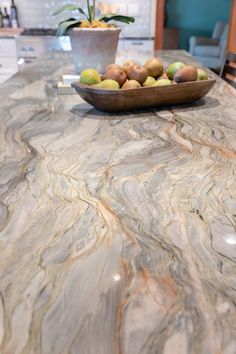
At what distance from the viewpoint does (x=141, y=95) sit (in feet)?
3.79

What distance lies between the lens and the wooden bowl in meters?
1.12

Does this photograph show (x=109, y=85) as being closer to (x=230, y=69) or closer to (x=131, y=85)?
(x=131, y=85)

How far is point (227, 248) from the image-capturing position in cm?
53

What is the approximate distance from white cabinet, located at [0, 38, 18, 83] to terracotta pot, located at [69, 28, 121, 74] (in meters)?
2.66

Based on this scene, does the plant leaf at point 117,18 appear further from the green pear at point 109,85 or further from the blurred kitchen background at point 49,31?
the blurred kitchen background at point 49,31

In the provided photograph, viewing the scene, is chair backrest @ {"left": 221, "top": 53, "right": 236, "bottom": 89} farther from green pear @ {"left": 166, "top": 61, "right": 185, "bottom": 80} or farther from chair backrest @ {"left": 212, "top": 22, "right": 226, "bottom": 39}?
chair backrest @ {"left": 212, "top": 22, "right": 226, "bottom": 39}

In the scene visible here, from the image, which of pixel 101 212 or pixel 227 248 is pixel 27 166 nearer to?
pixel 101 212

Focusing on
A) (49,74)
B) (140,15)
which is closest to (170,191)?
(49,74)

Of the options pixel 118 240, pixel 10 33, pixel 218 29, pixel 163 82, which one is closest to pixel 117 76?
pixel 163 82

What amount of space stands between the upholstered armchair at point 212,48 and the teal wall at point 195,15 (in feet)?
1.98

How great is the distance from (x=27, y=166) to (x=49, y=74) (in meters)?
1.23

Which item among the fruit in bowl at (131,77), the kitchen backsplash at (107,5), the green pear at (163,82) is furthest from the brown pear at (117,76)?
the kitchen backsplash at (107,5)

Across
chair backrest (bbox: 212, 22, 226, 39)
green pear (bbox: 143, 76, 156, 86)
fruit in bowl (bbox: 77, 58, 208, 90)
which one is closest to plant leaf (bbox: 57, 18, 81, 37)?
fruit in bowl (bbox: 77, 58, 208, 90)

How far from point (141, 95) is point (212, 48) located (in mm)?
5393
